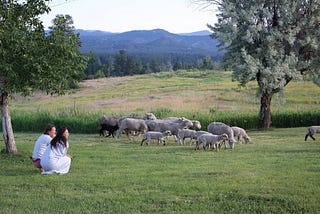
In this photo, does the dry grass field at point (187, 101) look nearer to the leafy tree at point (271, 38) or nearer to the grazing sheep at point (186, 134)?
the leafy tree at point (271, 38)

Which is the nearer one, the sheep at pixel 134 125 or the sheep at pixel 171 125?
the sheep at pixel 171 125

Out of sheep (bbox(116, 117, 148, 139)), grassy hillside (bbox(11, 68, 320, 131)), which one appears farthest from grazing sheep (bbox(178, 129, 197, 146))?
grassy hillside (bbox(11, 68, 320, 131))

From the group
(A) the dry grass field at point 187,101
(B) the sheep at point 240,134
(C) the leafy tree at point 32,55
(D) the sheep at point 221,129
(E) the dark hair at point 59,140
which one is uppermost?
(C) the leafy tree at point 32,55

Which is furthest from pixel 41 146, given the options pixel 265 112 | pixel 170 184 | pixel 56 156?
pixel 265 112

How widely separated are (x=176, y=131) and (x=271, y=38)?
10475 mm

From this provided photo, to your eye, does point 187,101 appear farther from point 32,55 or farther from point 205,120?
point 32,55

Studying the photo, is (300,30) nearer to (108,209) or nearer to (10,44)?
(10,44)

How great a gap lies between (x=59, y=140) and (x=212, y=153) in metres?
6.97

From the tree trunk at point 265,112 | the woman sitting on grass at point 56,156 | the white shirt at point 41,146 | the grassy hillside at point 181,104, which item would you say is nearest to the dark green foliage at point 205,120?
the grassy hillside at point 181,104

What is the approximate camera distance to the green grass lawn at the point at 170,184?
1115 centimetres

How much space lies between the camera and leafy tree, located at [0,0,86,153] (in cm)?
1759

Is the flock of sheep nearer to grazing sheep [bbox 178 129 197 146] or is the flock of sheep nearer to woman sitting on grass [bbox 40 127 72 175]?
grazing sheep [bbox 178 129 197 146]

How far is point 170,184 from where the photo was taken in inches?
512

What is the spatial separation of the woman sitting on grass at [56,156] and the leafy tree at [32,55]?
11.7 ft
